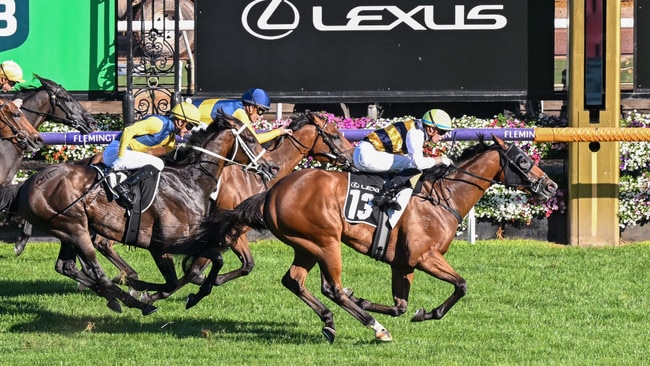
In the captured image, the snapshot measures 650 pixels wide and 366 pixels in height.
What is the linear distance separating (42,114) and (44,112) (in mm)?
52

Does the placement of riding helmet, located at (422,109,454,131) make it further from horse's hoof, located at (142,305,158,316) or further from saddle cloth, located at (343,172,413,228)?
horse's hoof, located at (142,305,158,316)

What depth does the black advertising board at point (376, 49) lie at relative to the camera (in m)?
13.7

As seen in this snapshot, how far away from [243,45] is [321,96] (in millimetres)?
1016

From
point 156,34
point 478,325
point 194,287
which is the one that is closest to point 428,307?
point 478,325

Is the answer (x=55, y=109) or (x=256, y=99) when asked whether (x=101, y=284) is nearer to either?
(x=256, y=99)

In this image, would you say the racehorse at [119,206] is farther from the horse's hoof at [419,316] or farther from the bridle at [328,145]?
the horse's hoof at [419,316]

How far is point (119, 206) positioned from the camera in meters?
9.62

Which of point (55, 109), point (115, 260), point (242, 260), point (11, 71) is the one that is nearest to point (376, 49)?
point (55, 109)

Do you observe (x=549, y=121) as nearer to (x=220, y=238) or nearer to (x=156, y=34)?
(x=156, y=34)

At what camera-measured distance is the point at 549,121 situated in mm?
13883

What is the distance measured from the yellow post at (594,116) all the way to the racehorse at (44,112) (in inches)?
203

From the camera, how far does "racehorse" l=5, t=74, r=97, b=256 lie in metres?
11.8

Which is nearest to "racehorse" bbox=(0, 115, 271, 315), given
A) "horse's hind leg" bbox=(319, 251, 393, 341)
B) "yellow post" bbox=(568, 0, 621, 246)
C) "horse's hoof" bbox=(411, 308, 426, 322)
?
"horse's hind leg" bbox=(319, 251, 393, 341)

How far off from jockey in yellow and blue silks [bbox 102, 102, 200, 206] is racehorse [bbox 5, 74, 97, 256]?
4.60 ft
